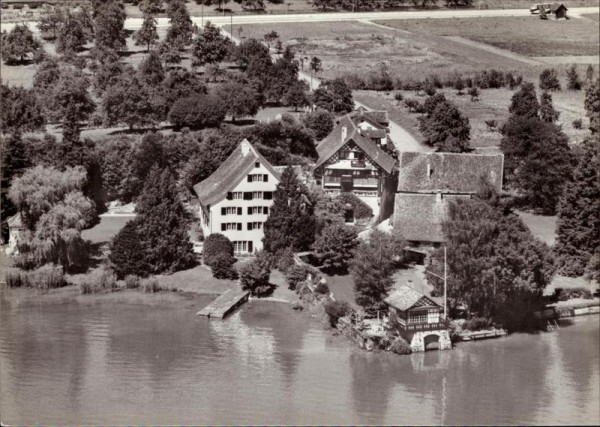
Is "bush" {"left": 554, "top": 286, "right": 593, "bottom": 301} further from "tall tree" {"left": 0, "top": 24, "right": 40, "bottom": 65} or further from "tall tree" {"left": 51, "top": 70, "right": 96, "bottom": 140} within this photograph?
"tall tree" {"left": 0, "top": 24, "right": 40, "bottom": 65}

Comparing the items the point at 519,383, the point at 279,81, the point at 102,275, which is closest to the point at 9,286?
the point at 102,275

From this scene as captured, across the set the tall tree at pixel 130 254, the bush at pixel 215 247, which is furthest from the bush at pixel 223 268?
the tall tree at pixel 130 254

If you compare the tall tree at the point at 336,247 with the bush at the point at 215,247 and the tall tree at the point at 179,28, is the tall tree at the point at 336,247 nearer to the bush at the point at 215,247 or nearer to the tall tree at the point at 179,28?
the bush at the point at 215,247

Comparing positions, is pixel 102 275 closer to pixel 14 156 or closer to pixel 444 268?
pixel 14 156

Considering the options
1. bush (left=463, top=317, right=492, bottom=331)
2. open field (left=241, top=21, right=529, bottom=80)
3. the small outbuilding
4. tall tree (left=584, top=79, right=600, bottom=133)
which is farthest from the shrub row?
the small outbuilding

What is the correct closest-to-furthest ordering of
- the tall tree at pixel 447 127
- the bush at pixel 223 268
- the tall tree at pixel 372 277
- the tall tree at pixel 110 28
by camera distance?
the tall tree at pixel 372 277 < the bush at pixel 223 268 < the tall tree at pixel 447 127 < the tall tree at pixel 110 28
